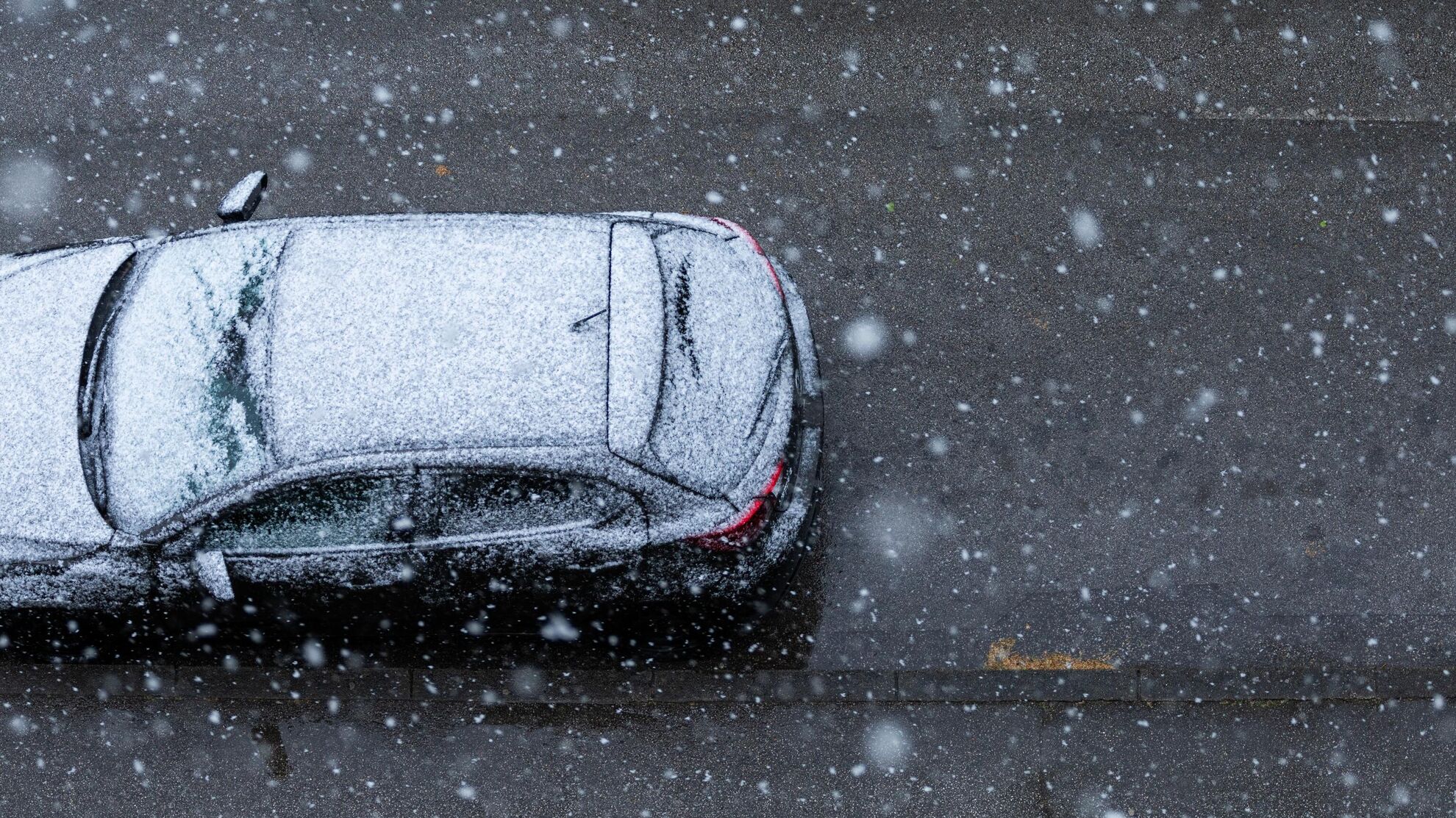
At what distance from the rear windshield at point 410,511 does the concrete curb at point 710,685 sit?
1182mm

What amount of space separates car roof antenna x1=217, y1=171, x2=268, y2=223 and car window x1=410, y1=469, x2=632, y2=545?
1794 millimetres

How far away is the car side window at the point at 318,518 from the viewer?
397cm

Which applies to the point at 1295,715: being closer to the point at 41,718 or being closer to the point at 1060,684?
the point at 1060,684

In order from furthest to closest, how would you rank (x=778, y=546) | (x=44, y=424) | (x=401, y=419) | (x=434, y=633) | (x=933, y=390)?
(x=933, y=390) → (x=434, y=633) → (x=778, y=546) → (x=44, y=424) → (x=401, y=419)

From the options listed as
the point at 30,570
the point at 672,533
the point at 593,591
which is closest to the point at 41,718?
the point at 30,570

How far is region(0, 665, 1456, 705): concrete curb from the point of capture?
16.4 feet

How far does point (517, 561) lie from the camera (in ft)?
13.8

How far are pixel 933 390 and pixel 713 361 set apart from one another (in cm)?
163

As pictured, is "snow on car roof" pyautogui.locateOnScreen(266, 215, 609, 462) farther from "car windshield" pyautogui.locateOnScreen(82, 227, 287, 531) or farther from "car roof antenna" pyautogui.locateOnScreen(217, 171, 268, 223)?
"car roof antenna" pyautogui.locateOnScreen(217, 171, 268, 223)

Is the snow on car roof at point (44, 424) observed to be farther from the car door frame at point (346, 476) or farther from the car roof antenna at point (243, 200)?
the car roof antenna at point (243, 200)

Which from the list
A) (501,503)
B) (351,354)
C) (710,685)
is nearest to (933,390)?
(710,685)

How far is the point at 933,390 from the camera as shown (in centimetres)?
542

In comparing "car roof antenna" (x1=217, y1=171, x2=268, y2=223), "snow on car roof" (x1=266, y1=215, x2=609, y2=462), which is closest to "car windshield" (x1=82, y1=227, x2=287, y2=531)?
"snow on car roof" (x1=266, y1=215, x2=609, y2=462)

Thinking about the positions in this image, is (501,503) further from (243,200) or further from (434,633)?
(243,200)
